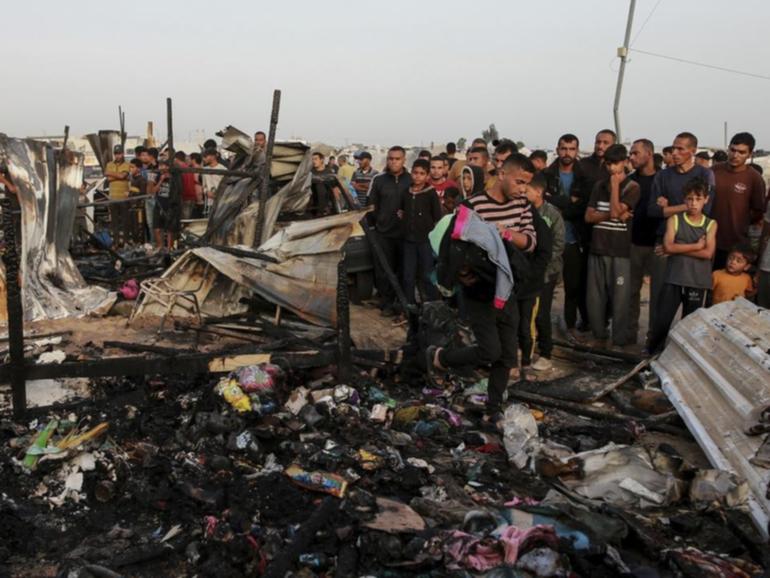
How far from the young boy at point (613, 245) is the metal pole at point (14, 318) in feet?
16.9

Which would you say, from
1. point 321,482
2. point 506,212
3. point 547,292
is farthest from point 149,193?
point 321,482

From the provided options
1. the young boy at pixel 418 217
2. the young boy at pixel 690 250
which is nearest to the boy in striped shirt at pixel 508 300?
the young boy at pixel 690 250

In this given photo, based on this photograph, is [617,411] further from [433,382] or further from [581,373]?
[433,382]

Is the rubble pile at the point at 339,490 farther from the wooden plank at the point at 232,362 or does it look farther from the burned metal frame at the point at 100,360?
the burned metal frame at the point at 100,360

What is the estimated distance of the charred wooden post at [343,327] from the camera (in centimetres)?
550

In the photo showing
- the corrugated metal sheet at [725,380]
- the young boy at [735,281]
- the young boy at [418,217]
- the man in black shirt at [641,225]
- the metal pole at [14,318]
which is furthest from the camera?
the young boy at [418,217]

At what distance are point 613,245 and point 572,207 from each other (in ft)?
2.11

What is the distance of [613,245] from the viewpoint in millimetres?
7297

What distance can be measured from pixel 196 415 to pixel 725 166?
5.60m

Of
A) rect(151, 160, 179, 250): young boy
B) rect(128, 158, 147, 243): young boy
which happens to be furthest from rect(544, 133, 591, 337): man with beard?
rect(128, 158, 147, 243): young boy

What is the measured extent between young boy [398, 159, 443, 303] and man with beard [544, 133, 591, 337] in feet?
4.39

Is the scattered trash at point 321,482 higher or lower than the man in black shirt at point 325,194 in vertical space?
lower

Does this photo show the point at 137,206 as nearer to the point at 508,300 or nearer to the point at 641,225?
the point at 641,225

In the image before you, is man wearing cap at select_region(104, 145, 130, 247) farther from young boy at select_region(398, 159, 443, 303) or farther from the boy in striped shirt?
the boy in striped shirt
